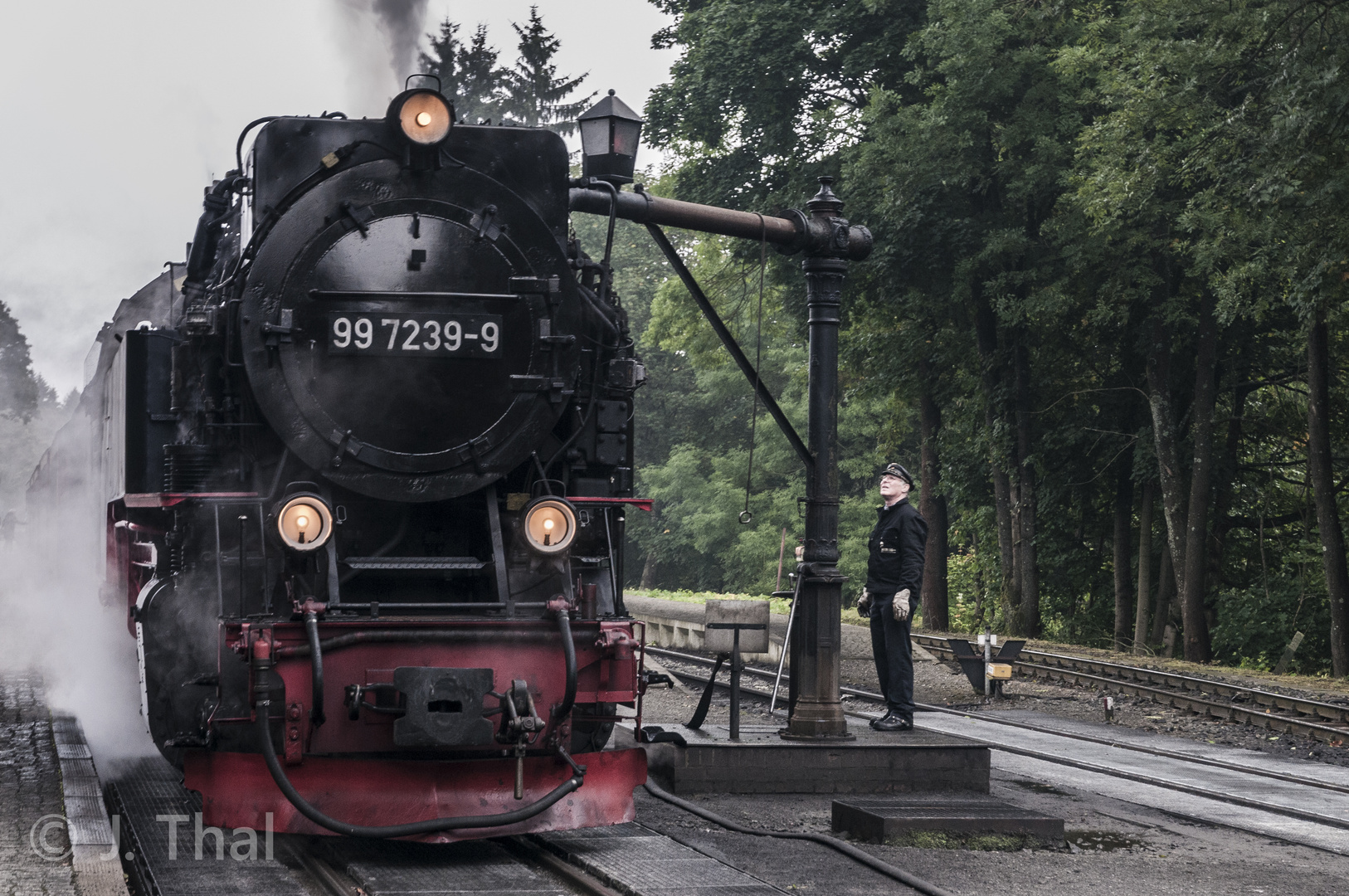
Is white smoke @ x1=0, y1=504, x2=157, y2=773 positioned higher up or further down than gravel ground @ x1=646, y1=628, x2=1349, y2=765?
higher up

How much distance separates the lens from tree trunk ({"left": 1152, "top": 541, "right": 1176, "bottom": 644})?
70.5ft

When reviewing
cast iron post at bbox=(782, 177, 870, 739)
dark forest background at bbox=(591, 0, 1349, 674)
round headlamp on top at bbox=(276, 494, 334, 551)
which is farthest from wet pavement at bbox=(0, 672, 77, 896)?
dark forest background at bbox=(591, 0, 1349, 674)

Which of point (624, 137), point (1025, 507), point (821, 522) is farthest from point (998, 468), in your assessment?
point (624, 137)

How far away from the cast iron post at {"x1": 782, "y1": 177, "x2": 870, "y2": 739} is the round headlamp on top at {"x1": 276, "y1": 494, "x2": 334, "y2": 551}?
330 cm

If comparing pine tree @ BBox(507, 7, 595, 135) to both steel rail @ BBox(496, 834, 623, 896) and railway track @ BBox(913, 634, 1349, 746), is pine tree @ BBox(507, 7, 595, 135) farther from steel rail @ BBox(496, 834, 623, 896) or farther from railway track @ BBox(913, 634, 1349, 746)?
steel rail @ BBox(496, 834, 623, 896)

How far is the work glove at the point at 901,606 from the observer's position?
347 inches

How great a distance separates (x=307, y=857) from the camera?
6.34 metres

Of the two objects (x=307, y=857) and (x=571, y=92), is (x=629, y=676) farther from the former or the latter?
(x=571, y=92)

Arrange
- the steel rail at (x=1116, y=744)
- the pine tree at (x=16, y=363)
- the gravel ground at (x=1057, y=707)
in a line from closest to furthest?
the steel rail at (x=1116, y=744), the gravel ground at (x=1057, y=707), the pine tree at (x=16, y=363)

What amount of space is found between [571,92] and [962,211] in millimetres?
33896

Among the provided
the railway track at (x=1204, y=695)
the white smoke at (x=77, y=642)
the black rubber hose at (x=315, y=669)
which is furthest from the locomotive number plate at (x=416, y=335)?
the railway track at (x=1204, y=695)

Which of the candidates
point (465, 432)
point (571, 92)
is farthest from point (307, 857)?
point (571, 92)

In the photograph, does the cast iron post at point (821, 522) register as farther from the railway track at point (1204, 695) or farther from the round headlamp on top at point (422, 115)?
the railway track at point (1204, 695)

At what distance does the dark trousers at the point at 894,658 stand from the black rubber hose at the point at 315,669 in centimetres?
398
